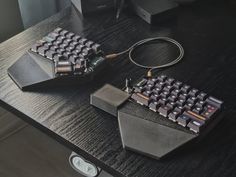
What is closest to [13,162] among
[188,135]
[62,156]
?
[62,156]

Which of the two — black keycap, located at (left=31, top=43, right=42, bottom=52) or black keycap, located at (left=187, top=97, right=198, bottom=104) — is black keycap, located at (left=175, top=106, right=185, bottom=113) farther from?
black keycap, located at (left=31, top=43, right=42, bottom=52)

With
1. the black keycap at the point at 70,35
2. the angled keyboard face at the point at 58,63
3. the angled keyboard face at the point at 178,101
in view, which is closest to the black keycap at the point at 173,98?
the angled keyboard face at the point at 178,101

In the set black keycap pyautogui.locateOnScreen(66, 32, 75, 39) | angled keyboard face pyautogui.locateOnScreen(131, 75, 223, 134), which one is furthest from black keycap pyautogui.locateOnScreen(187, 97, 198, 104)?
black keycap pyautogui.locateOnScreen(66, 32, 75, 39)

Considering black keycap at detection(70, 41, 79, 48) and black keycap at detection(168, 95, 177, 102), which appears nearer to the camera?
black keycap at detection(168, 95, 177, 102)

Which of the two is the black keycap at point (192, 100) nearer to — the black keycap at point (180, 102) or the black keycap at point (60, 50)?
the black keycap at point (180, 102)

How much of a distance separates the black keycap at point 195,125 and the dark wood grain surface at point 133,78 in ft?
0.09

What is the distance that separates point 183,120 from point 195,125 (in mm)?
22

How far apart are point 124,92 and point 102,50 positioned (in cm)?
16

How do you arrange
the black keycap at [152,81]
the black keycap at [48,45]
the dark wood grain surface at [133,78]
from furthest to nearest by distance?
the black keycap at [48,45]
the black keycap at [152,81]
the dark wood grain surface at [133,78]

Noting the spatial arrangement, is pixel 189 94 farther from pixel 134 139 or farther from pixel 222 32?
pixel 222 32

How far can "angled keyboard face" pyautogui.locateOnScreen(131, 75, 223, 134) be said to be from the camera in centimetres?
71

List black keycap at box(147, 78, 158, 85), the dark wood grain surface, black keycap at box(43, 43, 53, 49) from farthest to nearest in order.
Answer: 1. black keycap at box(43, 43, 53, 49)
2. black keycap at box(147, 78, 158, 85)
3. the dark wood grain surface

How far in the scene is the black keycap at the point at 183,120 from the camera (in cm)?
71

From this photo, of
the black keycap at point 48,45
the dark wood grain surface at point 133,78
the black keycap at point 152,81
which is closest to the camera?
the dark wood grain surface at point 133,78
